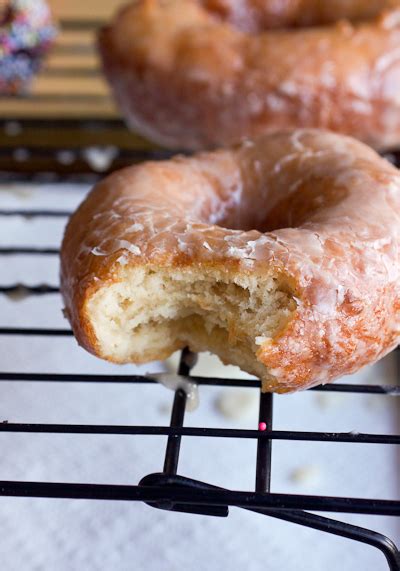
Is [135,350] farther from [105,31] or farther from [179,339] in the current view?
[105,31]

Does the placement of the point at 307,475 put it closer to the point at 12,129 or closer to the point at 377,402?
the point at 377,402

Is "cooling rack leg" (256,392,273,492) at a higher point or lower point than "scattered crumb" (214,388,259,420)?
higher

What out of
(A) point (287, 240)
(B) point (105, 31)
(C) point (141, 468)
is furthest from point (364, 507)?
(B) point (105, 31)

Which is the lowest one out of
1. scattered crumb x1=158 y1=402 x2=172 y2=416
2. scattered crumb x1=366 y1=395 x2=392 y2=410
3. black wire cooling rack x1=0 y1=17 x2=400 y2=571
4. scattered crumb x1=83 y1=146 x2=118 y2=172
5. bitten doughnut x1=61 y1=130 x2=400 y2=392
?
scattered crumb x1=366 y1=395 x2=392 y2=410

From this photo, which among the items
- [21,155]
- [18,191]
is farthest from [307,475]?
[21,155]

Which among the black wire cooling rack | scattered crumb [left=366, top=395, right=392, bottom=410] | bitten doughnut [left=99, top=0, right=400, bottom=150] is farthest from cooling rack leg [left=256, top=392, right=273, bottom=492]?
bitten doughnut [left=99, top=0, right=400, bottom=150]

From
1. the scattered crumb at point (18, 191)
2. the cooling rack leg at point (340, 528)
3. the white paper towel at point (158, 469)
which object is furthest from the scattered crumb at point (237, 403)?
the scattered crumb at point (18, 191)

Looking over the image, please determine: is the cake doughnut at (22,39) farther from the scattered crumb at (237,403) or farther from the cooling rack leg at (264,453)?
the cooling rack leg at (264,453)

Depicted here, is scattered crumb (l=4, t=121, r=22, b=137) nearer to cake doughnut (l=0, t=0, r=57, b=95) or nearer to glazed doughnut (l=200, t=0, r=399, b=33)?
cake doughnut (l=0, t=0, r=57, b=95)
